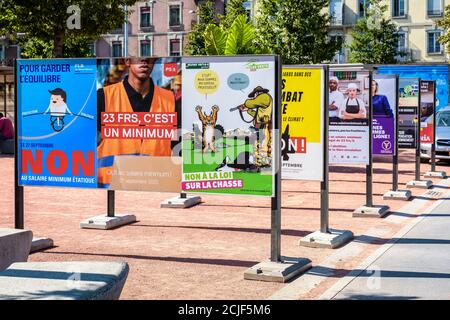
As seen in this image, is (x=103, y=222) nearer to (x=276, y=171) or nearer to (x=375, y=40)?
(x=276, y=171)

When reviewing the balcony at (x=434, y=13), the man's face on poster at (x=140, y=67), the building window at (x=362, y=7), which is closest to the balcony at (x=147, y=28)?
the building window at (x=362, y=7)

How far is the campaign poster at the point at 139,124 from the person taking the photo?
346 inches

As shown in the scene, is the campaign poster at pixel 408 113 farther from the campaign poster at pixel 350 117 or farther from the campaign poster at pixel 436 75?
the campaign poster at pixel 436 75

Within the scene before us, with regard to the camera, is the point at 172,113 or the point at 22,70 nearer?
the point at 172,113

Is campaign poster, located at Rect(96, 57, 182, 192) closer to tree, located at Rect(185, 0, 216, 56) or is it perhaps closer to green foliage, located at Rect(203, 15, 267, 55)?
green foliage, located at Rect(203, 15, 267, 55)

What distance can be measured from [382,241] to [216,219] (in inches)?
110

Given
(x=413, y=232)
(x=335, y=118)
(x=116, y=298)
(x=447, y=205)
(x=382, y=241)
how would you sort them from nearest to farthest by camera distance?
(x=116, y=298) → (x=382, y=241) → (x=413, y=232) → (x=335, y=118) → (x=447, y=205)

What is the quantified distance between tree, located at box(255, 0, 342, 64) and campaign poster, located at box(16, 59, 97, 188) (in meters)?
31.1

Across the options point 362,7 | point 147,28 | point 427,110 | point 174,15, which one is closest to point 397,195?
point 427,110

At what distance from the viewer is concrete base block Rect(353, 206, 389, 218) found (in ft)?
40.6
